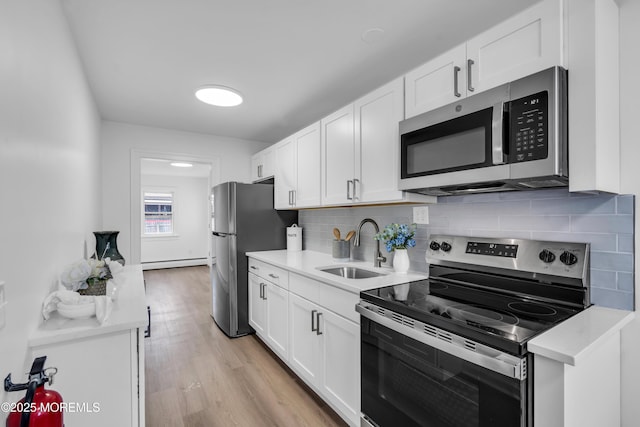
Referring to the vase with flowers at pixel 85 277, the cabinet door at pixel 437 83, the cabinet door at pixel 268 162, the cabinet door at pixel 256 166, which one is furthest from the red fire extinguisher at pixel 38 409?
the cabinet door at pixel 256 166

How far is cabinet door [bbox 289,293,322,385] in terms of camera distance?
2.04 metres

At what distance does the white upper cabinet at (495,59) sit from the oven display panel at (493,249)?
2.52 ft

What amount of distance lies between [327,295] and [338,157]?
3.44 ft

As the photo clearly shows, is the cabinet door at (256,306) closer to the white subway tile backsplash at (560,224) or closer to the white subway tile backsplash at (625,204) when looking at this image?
the white subway tile backsplash at (560,224)

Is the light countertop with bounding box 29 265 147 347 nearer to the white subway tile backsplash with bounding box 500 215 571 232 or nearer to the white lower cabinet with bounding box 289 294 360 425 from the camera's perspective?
the white lower cabinet with bounding box 289 294 360 425

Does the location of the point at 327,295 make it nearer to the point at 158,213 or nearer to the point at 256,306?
the point at 256,306

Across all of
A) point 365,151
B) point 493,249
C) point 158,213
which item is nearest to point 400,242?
point 493,249

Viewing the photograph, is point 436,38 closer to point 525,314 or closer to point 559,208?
point 559,208

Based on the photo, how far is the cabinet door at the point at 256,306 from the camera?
288cm

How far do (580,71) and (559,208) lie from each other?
1.91 feet

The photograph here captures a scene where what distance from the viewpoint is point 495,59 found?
1328 mm

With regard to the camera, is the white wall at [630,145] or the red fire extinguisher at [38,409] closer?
the red fire extinguisher at [38,409]

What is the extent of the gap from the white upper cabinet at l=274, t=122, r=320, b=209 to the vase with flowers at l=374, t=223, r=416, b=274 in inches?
32.0

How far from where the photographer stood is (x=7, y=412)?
0.81m
